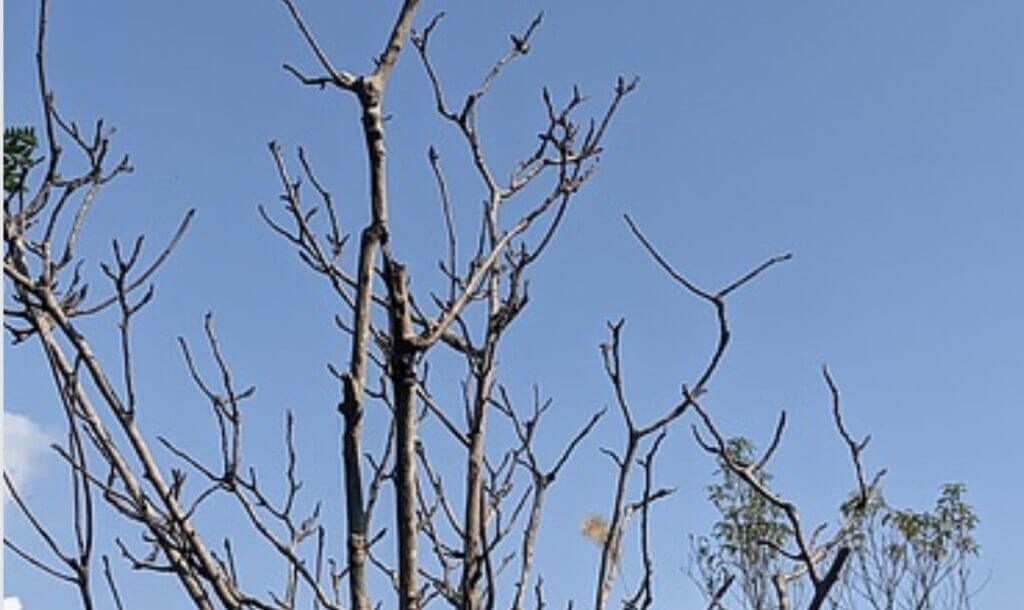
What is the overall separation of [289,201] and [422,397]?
223mm

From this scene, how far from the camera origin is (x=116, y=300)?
1.11m

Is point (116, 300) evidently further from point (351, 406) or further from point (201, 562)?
point (351, 406)

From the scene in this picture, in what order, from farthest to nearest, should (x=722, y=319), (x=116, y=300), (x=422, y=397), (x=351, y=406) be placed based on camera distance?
1. (x=422, y=397)
2. (x=116, y=300)
3. (x=722, y=319)
4. (x=351, y=406)

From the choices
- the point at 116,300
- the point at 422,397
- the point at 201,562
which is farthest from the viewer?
the point at 422,397

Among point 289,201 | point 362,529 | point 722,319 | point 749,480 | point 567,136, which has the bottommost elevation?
point 362,529

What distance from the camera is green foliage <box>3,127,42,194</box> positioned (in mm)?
1215

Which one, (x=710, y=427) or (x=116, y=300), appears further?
(x=116, y=300)

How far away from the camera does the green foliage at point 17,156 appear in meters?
1.21

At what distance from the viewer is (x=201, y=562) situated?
874 mm

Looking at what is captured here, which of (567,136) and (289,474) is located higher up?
(567,136)

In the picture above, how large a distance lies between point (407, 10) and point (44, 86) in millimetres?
249

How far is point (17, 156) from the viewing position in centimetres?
155

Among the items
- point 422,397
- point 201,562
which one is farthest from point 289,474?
point 201,562

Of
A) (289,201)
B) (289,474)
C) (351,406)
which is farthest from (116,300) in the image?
(351,406)
